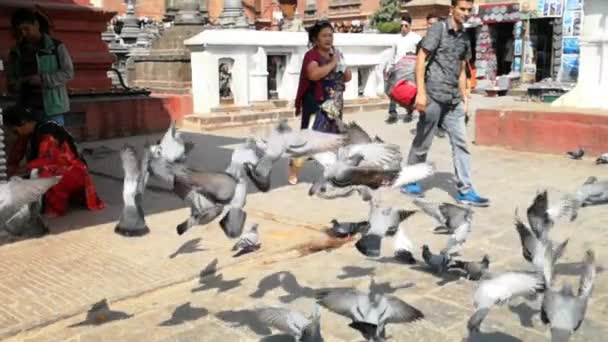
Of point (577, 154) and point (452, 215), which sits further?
point (577, 154)

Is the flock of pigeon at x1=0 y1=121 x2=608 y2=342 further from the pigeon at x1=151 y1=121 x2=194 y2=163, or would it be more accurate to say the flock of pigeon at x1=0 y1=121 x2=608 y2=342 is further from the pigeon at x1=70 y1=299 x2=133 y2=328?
the pigeon at x1=70 y1=299 x2=133 y2=328

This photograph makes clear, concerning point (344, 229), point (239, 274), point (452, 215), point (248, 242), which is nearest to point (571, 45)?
point (344, 229)

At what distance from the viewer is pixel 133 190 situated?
4.90 meters

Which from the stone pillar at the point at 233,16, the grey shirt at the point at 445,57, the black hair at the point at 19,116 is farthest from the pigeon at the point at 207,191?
the stone pillar at the point at 233,16

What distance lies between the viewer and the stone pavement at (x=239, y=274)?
3.84 meters

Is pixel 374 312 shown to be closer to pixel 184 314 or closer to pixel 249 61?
pixel 184 314

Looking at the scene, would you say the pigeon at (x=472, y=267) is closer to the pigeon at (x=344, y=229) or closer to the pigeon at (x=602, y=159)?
the pigeon at (x=344, y=229)

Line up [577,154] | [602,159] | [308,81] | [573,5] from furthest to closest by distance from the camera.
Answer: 1. [573,5]
2. [577,154]
3. [602,159]
4. [308,81]

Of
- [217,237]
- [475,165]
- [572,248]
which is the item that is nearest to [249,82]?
[475,165]

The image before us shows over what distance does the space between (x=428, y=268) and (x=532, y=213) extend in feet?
2.90

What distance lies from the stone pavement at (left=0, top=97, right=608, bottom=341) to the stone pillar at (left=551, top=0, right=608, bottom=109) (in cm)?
353

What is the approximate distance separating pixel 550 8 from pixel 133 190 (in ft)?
76.0

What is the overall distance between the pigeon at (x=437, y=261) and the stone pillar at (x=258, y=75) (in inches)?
362

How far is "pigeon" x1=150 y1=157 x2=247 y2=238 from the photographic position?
4254 mm
